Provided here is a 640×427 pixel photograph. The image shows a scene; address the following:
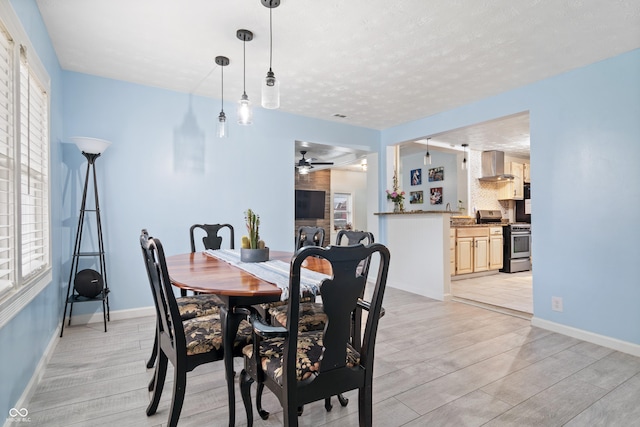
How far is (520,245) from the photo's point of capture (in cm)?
644

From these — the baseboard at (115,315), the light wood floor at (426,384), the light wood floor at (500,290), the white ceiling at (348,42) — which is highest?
the white ceiling at (348,42)

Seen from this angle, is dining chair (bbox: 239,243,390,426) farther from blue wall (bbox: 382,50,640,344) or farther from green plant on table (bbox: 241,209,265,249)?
blue wall (bbox: 382,50,640,344)

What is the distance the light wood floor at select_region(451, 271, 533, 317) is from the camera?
4129 millimetres

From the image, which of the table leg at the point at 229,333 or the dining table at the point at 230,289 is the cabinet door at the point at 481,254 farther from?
the table leg at the point at 229,333

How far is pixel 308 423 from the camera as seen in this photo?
5.82 ft

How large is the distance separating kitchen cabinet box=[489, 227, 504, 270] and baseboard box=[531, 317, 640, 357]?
9.58 ft

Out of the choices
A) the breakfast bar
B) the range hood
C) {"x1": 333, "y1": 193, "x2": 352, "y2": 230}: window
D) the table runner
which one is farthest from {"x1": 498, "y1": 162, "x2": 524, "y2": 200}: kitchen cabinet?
the table runner

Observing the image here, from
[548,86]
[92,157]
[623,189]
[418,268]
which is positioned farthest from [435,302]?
[92,157]

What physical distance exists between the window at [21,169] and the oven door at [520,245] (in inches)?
264

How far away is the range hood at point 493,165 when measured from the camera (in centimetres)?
668

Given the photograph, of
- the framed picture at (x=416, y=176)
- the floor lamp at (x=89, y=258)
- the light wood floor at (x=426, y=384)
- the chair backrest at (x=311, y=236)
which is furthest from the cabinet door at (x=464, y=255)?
the floor lamp at (x=89, y=258)

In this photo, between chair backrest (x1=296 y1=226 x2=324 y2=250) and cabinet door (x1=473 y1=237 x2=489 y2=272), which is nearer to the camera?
chair backrest (x1=296 y1=226 x2=324 y2=250)

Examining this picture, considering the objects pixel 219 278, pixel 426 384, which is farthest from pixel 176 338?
pixel 426 384

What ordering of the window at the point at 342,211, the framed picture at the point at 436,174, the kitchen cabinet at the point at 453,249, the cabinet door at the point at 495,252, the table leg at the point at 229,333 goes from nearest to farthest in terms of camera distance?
the table leg at the point at 229,333 → the kitchen cabinet at the point at 453,249 → the cabinet door at the point at 495,252 → the framed picture at the point at 436,174 → the window at the point at 342,211
